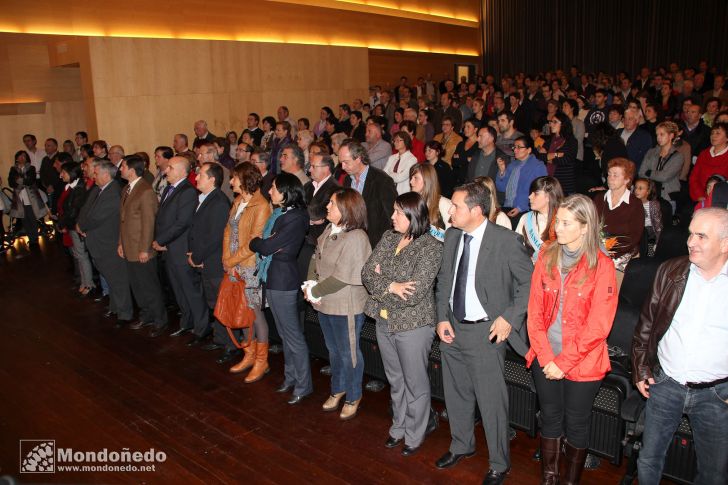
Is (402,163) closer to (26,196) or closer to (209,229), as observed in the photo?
(209,229)

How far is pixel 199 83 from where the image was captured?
11453mm

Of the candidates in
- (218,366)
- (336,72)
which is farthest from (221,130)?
(218,366)

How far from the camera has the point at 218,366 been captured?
4.89 m

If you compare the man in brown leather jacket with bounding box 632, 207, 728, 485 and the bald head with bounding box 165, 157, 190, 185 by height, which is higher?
the bald head with bounding box 165, 157, 190, 185

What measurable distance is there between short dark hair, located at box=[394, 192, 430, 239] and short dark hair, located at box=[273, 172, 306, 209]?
3.50 ft

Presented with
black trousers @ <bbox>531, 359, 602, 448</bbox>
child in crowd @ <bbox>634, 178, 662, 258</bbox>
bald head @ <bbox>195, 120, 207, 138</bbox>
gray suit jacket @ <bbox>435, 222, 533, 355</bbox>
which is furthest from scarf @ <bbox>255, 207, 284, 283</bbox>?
bald head @ <bbox>195, 120, 207, 138</bbox>

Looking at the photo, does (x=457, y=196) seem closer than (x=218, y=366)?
Yes

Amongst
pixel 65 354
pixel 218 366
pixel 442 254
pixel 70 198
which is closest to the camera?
pixel 442 254

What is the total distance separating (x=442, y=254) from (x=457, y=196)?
375 millimetres

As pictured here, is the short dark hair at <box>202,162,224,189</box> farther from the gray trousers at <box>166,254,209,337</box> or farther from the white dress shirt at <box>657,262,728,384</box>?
the white dress shirt at <box>657,262,728,384</box>

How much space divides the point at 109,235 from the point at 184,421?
269cm

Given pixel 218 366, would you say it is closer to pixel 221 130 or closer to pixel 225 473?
pixel 225 473

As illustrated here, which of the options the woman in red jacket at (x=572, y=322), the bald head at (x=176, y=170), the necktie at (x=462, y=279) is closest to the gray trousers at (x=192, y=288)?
the bald head at (x=176, y=170)

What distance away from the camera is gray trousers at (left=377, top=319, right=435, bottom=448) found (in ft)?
11.1
